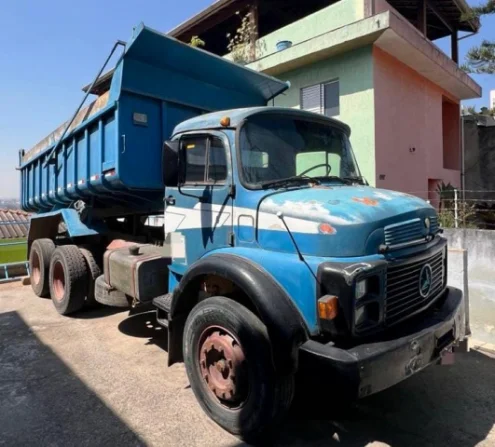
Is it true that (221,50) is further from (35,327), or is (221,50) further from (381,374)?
(381,374)

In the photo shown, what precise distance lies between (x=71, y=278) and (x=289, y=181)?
401 cm

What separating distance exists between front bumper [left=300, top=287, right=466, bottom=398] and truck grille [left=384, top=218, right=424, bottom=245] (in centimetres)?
64

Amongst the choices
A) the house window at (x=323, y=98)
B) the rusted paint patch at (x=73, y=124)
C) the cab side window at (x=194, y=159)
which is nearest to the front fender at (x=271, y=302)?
the cab side window at (x=194, y=159)

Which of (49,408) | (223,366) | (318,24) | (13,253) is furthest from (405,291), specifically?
(13,253)

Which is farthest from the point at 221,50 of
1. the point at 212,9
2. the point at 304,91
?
the point at 304,91

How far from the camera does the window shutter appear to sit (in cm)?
999

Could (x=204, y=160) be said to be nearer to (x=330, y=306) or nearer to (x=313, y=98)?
(x=330, y=306)

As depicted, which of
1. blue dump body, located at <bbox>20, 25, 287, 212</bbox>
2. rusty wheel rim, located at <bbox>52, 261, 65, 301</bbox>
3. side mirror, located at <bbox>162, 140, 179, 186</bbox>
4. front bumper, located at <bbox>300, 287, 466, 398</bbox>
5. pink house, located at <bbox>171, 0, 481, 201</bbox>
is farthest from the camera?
pink house, located at <bbox>171, 0, 481, 201</bbox>

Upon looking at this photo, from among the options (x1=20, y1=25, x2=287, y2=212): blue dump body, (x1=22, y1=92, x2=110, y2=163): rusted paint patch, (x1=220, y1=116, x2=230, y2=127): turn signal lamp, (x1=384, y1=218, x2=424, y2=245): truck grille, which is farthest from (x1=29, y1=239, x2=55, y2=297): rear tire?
(x1=384, y1=218, x2=424, y2=245): truck grille

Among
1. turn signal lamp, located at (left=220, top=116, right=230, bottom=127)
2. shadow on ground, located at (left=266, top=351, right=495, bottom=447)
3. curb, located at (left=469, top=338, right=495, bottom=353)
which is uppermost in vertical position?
turn signal lamp, located at (left=220, top=116, right=230, bottom=127)

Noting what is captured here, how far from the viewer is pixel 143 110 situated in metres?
5.14

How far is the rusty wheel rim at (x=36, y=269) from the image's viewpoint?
7480 millimetres

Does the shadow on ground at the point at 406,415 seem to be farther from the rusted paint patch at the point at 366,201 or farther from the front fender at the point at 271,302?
the rusted paint patch at the point at 366,201

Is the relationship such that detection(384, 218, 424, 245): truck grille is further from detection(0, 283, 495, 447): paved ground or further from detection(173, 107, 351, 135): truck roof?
detection(173, 107, 351, 135): truck roof
